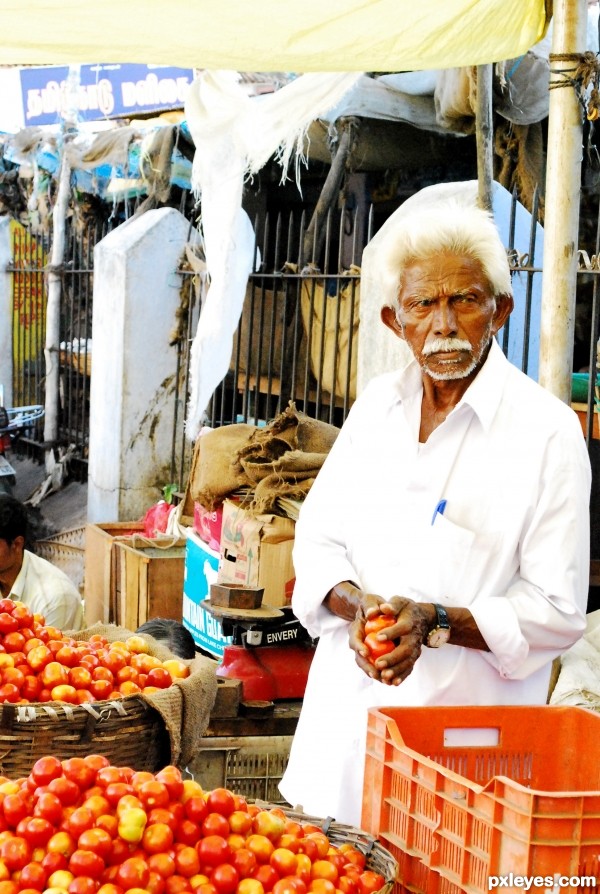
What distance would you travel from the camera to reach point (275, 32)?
3734mm

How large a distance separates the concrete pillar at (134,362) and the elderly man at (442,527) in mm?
5807

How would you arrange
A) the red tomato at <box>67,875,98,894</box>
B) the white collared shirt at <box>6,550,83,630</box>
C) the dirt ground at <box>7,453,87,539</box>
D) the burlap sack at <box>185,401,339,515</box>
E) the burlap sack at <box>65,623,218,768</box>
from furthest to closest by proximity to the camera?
the dirt ground at <box>7,453,87,539</box>
the white collared shirt at <box>6,550,83,630</box>
the burlap sack at <box>185,401,339,515</box>
the burlap sack at <box>65,623,218,768</box>
the red tomato at <box>67,875,98,894</box>

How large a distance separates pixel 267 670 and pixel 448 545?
5.67 feet

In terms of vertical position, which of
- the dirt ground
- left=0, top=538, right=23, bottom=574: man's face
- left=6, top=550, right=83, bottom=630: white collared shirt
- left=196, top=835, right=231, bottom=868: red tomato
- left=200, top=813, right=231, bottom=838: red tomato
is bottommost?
the dirt ground

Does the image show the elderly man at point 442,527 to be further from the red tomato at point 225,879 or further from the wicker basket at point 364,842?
the red tomato at point 225,879

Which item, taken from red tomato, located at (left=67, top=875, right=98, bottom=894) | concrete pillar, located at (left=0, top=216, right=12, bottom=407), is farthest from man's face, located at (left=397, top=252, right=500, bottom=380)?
concrete pillar, located at (left=0, top=216, right=12, bottom=407)

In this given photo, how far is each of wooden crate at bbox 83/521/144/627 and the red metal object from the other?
2.80 metres

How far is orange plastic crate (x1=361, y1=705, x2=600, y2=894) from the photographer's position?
1.72 m

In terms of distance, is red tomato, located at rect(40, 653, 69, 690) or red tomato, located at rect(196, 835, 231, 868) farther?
red tomato, located at rect(40, 653, 69, 690)

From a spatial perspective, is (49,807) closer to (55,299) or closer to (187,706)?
(187,706)

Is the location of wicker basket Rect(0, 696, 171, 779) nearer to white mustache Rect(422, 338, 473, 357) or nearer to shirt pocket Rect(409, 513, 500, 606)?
shirt pocket Rect(409, 513, 500, 606)

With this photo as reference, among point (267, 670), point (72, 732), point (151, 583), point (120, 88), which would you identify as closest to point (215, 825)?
point (72, 732)

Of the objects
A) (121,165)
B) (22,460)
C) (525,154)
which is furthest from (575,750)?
(22,460)

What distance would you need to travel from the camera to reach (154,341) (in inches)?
336
